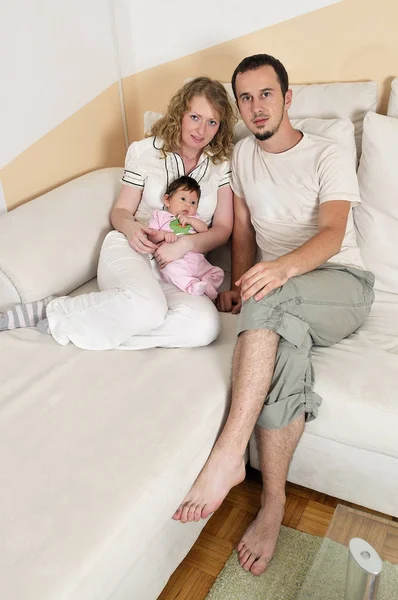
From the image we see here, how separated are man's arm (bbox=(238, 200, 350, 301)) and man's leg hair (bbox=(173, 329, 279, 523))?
0.42 ft

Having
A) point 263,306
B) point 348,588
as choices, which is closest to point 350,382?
point 263,306

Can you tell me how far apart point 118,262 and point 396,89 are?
1.08 m

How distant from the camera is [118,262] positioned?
1.77 meters

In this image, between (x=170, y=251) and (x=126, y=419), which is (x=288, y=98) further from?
(x=126, y=419)

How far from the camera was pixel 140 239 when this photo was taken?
1822 millimetres

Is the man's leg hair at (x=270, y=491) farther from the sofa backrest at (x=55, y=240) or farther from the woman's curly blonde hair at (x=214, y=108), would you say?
the woman's curly blonde hair at (x=214, y=108)

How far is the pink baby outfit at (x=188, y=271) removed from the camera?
1811mm

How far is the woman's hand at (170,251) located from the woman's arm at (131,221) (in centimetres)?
3

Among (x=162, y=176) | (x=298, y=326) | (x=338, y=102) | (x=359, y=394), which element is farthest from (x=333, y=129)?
(x=359, y=394)

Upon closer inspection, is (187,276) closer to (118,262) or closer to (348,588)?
(118,262)

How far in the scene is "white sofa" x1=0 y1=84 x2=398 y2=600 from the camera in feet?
3.46

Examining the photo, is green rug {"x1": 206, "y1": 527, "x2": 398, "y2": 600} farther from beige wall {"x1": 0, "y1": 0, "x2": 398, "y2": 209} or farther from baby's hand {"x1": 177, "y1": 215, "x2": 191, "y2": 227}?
beige wall {"x1": 0, "y1": 0, "x2": 398, "y2": 209}

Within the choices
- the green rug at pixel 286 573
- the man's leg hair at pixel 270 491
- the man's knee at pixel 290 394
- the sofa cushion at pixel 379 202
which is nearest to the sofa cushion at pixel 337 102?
the sofa cushion at pixel 379 202

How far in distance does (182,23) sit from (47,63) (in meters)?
0.59
